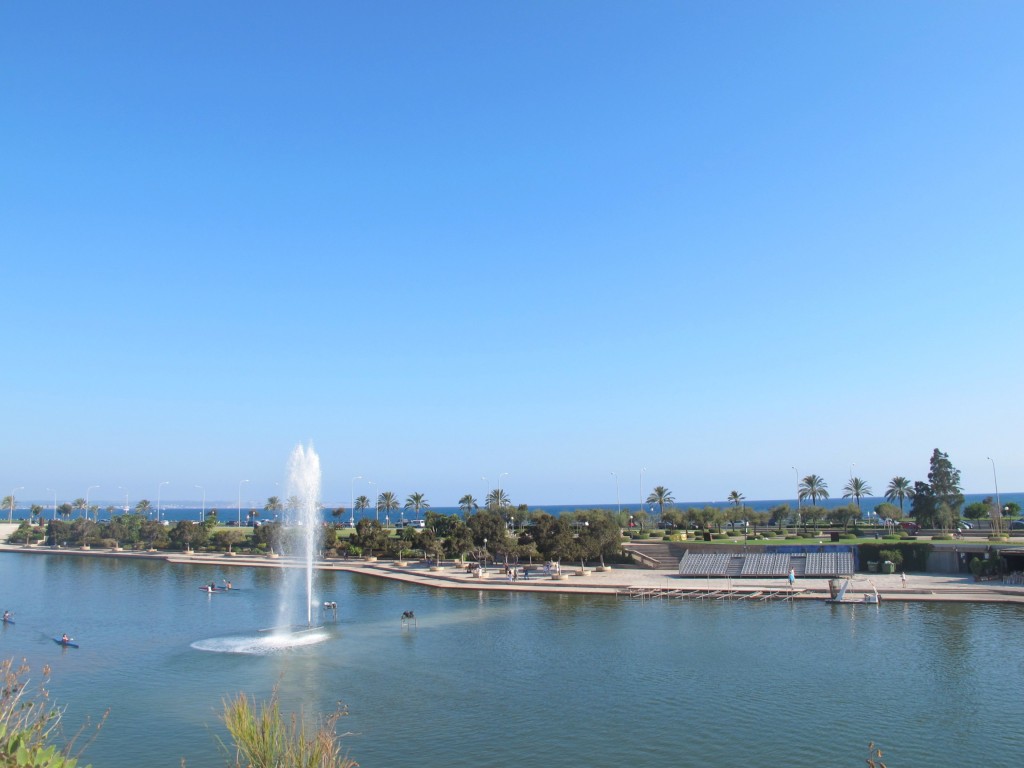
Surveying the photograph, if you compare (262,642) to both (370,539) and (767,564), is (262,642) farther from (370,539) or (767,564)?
(370,539)

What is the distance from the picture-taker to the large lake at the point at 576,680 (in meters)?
25.0

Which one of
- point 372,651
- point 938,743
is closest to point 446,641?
point 372,651

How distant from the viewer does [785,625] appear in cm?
4328

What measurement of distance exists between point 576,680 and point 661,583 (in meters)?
28.2

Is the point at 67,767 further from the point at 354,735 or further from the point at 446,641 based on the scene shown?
the point at 446,641

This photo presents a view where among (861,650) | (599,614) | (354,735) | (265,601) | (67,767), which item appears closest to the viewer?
(67,767)

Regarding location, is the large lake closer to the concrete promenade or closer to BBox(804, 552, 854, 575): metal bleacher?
the concrete promenade

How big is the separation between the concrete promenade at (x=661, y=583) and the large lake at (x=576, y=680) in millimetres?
3100

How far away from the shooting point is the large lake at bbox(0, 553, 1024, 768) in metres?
25.0

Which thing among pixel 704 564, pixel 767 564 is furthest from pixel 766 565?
pixel 704 564

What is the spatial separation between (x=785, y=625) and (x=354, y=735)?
89.9 feet

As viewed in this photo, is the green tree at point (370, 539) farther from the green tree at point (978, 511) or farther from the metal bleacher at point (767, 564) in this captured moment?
the green tree at point (978, 511)

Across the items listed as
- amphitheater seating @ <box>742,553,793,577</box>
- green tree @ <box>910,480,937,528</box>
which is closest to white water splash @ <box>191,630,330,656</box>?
amphitheater seating @ <box>742,553,793,577</box>

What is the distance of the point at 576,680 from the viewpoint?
109 ft
